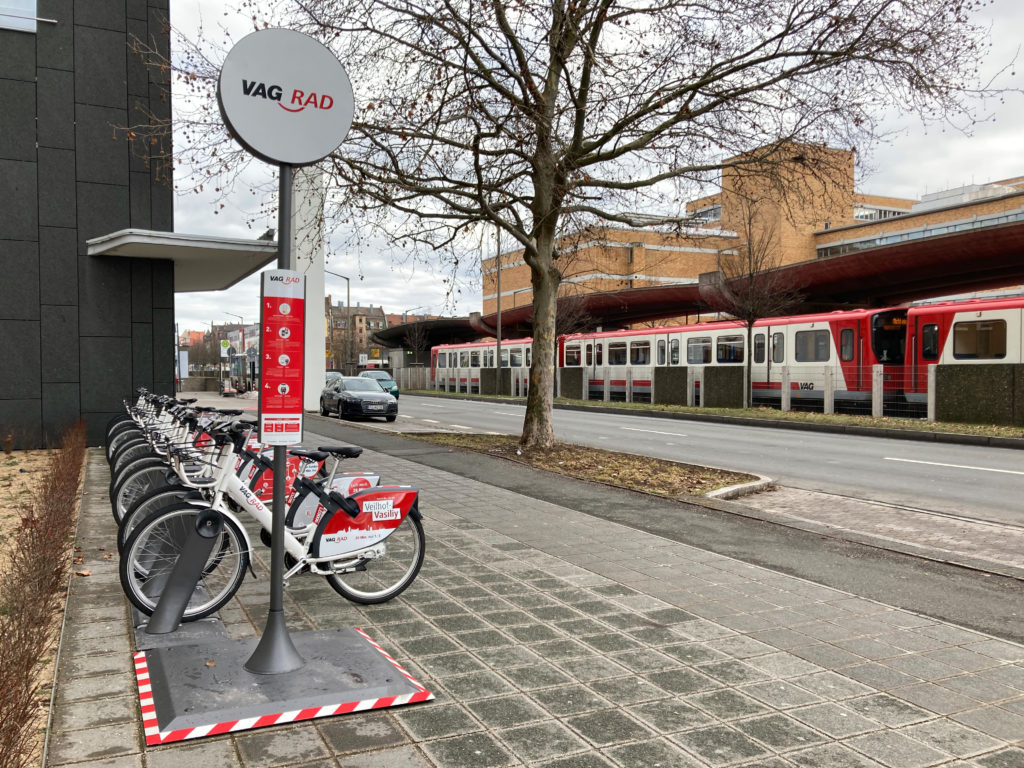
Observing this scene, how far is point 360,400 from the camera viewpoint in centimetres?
2488

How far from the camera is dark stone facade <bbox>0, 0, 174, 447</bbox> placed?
43.9ft

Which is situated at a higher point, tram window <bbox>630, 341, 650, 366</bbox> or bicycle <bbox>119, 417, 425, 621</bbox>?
tram window <bbox>630, 341, 650, 366</bbox>

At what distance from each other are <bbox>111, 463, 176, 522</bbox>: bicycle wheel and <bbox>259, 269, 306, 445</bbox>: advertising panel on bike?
337cm

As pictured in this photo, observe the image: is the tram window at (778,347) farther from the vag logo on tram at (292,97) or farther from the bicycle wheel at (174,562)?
the vag logo on tram at (292,97)

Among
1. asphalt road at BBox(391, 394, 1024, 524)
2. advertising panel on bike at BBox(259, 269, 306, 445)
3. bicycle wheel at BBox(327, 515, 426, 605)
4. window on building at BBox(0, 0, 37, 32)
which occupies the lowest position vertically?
asphalt road at BBox(391, 394, 1024, 524)

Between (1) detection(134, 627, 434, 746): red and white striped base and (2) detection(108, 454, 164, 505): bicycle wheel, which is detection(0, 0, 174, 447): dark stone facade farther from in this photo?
(1) detection(134, 627, 434, 746): red and white striped base

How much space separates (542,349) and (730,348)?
1774 cm

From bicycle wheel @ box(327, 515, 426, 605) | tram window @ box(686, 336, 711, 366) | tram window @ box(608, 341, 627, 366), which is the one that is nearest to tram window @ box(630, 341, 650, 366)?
tram window @ box(608, 341, 627, 366)

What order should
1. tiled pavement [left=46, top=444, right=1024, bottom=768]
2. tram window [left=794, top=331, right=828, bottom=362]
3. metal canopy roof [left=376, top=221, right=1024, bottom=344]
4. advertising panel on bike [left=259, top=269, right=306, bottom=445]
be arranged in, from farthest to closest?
metal canopy roof [left=376, top=221, right=1024, bottom=344], tram window [left=794, top=331, right=828, bottom=362], advertising panel on bike [left=259, top=269, right=306, bottom=445], tiled pavement [left=46, top=444, right=1024, bottom=768]

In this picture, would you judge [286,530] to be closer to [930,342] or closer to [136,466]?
[136,466]

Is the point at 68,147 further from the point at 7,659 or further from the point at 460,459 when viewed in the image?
the point at 7,659

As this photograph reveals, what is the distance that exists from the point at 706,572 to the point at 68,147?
42.3 feet

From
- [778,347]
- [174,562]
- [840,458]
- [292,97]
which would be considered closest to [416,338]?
[778,347]

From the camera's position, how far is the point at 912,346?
23.8 m
